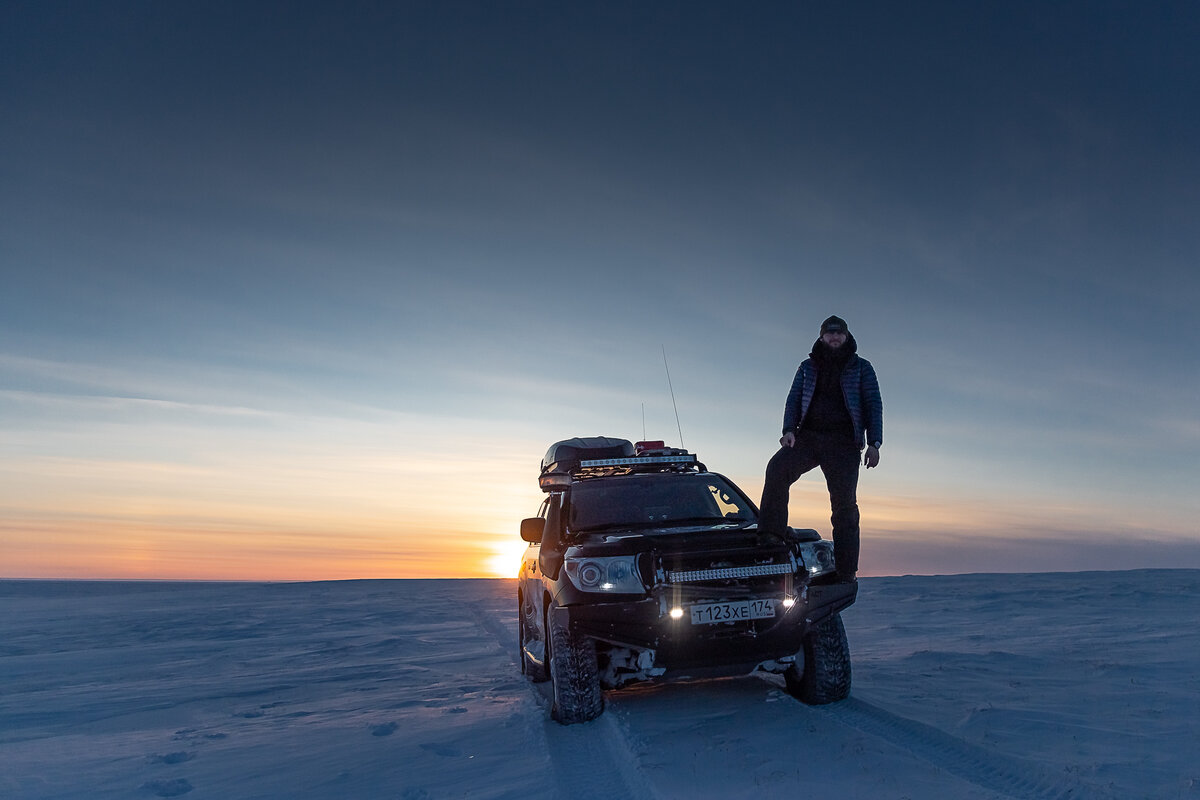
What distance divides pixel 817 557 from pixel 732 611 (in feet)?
2.93

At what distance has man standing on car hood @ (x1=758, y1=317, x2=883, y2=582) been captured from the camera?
20.0ft

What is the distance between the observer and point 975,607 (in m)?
13.6

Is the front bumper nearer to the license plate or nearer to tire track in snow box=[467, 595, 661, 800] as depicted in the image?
the license plate

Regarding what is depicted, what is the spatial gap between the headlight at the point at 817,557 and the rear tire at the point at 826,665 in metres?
0.34

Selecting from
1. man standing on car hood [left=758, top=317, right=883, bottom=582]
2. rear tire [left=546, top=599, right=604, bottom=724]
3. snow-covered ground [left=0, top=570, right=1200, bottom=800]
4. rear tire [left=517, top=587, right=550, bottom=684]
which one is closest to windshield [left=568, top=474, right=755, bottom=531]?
man standing on car hood [left=758, top=317, right=883, bottom=582]

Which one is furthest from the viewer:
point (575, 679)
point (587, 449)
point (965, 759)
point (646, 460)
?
point (587, 449)

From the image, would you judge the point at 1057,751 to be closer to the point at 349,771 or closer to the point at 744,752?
the point at 744,752

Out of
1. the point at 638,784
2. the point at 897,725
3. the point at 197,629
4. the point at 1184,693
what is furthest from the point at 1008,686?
the point at 197,629

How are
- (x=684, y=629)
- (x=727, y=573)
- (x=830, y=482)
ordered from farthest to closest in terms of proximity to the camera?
(x=830, y=482) < (x=727, y=573) < (x=684, y=629)

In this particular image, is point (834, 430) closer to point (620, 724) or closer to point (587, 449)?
point (620, 724)

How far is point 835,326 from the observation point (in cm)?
623

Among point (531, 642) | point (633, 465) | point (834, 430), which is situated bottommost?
point (531, 642)

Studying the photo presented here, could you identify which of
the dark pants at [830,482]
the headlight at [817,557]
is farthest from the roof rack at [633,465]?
the headlight at [817,557]

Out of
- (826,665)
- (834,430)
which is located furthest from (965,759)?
(834,430)
